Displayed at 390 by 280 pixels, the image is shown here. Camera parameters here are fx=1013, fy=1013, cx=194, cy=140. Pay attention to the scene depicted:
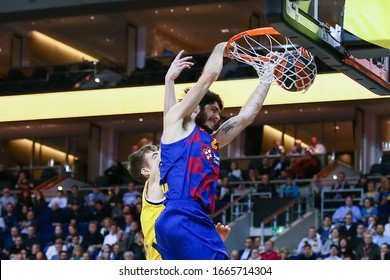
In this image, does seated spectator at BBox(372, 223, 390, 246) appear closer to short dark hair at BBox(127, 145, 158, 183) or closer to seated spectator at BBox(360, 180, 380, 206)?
seated spectator at BBox(360, 180, 380, 206)

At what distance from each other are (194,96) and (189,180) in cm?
51

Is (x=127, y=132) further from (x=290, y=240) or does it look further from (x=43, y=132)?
(x=290, y=240)

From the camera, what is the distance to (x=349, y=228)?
693 inches

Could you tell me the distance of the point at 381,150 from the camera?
85.3 feet

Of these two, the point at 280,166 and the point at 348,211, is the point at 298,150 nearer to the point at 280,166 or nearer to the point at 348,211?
the point at 280,166

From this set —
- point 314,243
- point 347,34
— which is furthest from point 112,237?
point 347,34

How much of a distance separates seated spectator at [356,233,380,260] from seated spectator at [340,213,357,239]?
3.86 ft

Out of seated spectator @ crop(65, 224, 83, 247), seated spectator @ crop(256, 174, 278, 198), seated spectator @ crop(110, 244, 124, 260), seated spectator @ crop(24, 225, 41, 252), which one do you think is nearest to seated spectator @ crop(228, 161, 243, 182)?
seated spectator @ crop(256, 174, 278, 198)

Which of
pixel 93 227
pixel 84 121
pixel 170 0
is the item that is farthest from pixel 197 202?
pixel 84 121

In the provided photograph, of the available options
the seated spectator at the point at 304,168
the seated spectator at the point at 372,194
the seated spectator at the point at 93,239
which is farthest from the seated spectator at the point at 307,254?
the seated spectator at the point at 304,168

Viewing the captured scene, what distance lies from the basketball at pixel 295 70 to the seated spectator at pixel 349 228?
34.0ft

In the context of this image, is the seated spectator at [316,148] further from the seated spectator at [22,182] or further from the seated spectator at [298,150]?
the seated spectator at [22,182]

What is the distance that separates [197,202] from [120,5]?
1904 centimetres

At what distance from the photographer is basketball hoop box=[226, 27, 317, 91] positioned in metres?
6.98
